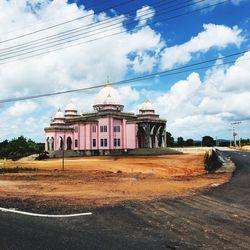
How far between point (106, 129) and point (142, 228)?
202 ft

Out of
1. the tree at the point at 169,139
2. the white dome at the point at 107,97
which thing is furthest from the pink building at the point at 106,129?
the tree at the point at 169,139

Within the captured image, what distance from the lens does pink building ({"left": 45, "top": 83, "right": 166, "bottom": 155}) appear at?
71375 mm

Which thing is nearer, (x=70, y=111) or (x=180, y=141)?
(x=70, y=111)

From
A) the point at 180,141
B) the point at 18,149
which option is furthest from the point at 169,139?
the point at 18,149

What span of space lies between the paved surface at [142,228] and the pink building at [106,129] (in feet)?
191

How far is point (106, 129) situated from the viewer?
233ft

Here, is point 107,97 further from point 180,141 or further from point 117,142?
point 180,141

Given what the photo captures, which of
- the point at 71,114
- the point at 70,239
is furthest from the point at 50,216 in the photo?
the point at 71,114

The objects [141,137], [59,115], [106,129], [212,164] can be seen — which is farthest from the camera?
[59,115]

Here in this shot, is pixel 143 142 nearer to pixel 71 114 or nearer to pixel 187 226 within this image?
pixel 71 114

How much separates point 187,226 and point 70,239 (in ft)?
10.4

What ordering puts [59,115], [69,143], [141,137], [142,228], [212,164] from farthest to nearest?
[59,115]
[141,137]
[69,143]
[212,164]
[142,228]

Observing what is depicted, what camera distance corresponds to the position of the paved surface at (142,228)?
26.0 feet

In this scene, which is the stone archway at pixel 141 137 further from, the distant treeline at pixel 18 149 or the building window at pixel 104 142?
the distant treeline at pixel 18 149
